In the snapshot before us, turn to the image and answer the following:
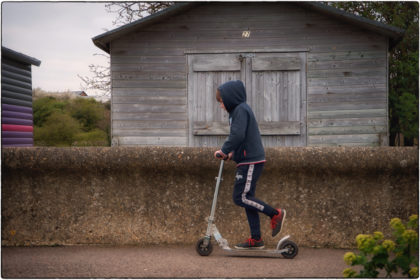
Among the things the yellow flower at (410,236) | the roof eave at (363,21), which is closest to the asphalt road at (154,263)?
the yellow flower at (410,236)

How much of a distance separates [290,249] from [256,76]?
552cm

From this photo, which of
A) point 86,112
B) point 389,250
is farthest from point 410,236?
point 86,112

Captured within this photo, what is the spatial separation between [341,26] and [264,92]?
2.07 m

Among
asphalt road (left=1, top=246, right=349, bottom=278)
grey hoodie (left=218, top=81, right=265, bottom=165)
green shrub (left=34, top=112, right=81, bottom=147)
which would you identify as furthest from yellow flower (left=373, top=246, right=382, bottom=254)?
green shrub (left=34, top=112, right=81, bottom=147)

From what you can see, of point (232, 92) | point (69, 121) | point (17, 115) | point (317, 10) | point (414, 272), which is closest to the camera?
point (414, 272)

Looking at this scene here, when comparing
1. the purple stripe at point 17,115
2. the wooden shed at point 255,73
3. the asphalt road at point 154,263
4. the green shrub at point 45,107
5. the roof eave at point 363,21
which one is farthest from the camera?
the purple stripe at point 17,115

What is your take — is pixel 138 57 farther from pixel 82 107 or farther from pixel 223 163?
pixel 223 163

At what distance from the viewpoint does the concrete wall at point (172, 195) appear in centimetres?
355

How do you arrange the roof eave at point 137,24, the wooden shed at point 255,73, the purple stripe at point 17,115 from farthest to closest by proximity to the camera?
the purple stripe at point 17,115 → the wooden shed at point 255,73 → the roof eave at point 137,24

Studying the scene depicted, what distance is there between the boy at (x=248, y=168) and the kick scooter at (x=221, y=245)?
8 centimetres

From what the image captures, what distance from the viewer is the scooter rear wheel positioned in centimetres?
327

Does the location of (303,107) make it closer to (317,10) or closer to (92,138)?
(317,10)

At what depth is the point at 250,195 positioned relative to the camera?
331 cm

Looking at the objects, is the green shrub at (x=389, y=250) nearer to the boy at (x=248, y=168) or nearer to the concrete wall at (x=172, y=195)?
the boy at (x=248, y=168)
